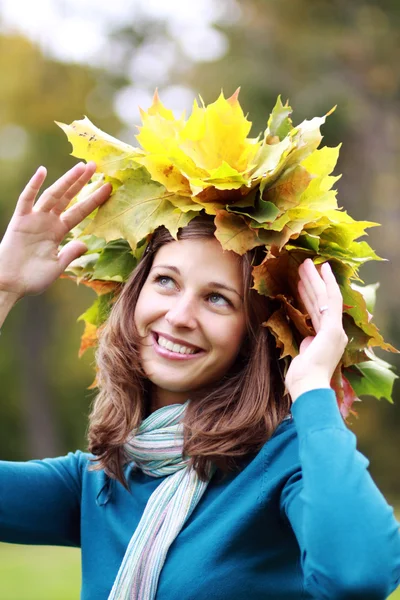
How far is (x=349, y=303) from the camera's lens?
2.55m

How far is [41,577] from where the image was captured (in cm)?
801

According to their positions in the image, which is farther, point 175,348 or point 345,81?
point 345,81

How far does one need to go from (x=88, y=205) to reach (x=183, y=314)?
1.70 ft

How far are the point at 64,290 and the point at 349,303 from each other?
19.3 metres

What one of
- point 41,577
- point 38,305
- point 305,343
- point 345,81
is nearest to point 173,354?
point 305,343

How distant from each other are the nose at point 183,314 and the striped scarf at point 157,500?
275 mm

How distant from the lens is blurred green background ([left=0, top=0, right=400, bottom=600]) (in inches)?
620

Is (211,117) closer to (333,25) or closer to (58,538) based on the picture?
(58,538)

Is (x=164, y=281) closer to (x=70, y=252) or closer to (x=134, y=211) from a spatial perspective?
(x=134, y=211)

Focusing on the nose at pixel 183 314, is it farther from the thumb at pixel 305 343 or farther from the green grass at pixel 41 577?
the green grass at pixel 41 577

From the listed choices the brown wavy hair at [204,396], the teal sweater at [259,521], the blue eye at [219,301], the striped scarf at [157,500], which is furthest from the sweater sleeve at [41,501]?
the blue eye at [219,301]

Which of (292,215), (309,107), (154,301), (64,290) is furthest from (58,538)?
(64,290)

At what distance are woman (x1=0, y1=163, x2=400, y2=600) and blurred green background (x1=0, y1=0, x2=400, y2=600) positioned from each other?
7.77 m

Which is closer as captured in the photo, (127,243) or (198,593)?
(198,593)
